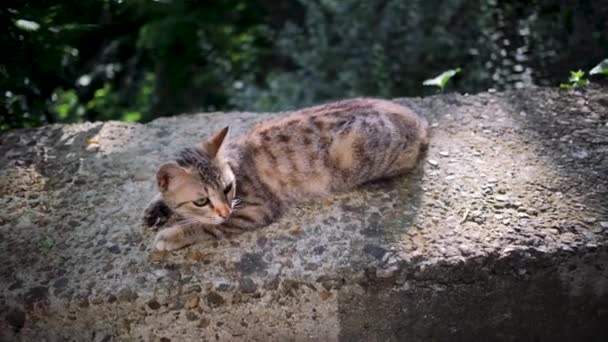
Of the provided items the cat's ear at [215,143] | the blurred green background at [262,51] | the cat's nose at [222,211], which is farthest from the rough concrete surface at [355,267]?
the blurred green background at [262,51]

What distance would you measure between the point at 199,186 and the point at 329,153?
66 cm

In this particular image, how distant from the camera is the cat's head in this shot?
260 centimetres

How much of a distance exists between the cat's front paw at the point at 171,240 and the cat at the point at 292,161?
0.16 ft

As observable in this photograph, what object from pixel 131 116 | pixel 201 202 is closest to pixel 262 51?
pixel 131 116

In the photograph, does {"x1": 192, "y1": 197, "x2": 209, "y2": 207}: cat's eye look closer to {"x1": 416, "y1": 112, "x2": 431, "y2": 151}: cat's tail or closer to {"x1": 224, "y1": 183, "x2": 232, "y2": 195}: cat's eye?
{"x1": 224, "y1": 183, "x2": 232, "y2": 195}: cat's eye

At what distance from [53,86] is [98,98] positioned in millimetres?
930

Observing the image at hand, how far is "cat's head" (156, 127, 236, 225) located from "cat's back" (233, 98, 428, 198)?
24 centimetres

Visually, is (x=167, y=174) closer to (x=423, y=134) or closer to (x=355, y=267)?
(x=355, y=267)

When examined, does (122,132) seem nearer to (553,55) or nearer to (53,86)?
(53,86)

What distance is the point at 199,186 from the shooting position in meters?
2.62

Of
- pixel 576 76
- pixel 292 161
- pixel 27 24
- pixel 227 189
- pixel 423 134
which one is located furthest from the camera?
pixel 576 76

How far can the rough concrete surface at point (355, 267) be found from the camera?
2.48m

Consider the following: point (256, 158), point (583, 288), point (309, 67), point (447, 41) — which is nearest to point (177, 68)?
point (309, 67)

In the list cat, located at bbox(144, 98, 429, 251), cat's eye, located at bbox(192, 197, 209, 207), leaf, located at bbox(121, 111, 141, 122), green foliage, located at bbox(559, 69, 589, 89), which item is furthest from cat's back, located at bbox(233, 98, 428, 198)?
leaf, located at bbox(121, 111, 141, 122)
